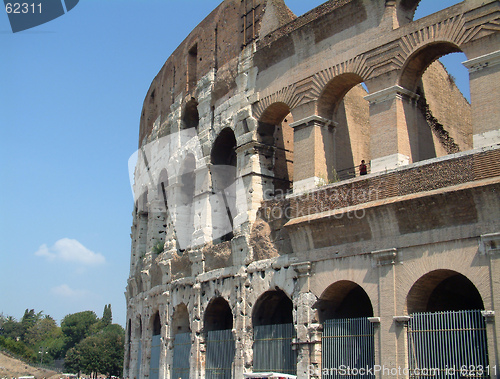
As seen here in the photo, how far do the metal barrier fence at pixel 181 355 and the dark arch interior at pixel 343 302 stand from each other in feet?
17.0

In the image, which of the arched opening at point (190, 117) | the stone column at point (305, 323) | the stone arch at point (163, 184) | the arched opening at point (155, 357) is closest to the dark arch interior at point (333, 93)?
the stone column at point (305, 323)

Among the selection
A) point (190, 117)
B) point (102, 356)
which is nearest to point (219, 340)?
point (190, 117)

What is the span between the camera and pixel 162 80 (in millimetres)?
21578

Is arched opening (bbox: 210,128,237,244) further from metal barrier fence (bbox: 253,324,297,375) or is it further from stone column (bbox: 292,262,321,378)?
stone column (bbox: 292,262,321,378)

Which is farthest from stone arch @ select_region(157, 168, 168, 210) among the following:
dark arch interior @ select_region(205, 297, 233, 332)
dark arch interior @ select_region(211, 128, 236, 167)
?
dark arch interior @ select_region(205, 297, 233, 332)

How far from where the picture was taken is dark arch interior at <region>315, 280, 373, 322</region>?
1241 cm

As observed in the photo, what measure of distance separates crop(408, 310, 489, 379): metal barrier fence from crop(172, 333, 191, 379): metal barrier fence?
24.4ft

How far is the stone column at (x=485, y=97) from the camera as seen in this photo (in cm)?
1050

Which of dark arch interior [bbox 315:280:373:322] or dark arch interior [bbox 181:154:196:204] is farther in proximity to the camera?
dark arch interior [bbox 181:154:196:204]

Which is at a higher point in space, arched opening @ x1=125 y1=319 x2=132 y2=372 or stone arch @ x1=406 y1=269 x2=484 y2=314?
stone arch @ x1=406 y1=269 x2=484 y2=314

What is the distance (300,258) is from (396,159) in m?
2.91

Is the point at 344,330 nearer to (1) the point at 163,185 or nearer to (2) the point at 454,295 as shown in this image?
(2) the point at 454,295

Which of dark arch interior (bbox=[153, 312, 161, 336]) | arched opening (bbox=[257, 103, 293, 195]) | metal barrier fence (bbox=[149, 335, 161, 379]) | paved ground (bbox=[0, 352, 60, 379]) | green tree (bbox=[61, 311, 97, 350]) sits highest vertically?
arched opening (bbox=[257, 103, 293, 195])

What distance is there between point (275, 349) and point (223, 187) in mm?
5025
